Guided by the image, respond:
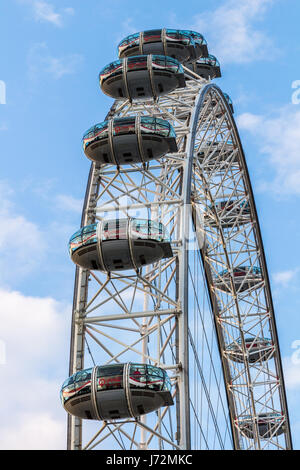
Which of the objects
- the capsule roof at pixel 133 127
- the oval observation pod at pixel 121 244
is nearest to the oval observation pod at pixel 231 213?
the capsule roof at pixel 133 127

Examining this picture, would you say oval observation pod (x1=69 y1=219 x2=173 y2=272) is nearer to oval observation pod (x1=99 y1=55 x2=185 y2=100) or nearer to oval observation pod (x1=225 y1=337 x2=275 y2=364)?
oval observation pod (x1=99 y1=55 x2=185 y2=100)

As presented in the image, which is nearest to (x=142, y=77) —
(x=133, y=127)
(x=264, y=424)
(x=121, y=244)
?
(x=133, y=127)

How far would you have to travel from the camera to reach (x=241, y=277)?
157ft

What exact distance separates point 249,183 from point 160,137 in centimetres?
1604

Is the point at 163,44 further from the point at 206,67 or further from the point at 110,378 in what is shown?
the point at 110,378

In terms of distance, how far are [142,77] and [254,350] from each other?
71.3ft

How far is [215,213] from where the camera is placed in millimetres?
44250

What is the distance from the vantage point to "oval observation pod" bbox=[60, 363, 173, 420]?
25.2 m

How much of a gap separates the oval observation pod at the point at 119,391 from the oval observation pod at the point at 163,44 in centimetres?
1761

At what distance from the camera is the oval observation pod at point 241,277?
47.8 metres

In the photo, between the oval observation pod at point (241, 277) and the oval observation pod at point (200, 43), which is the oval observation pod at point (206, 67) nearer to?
the oval observation pod at point (200, 43)

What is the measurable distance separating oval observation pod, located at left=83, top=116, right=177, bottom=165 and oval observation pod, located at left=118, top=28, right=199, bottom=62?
25.2 ft
